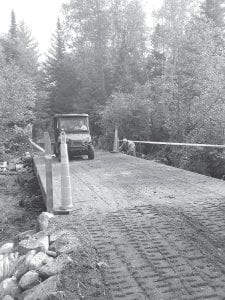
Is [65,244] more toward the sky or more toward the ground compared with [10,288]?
more toward the sky

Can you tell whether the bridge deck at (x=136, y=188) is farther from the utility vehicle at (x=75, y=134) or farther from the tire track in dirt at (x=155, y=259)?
the utility vehicle at (x=75, y=134)

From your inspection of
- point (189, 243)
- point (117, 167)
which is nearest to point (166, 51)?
point (117, 167)

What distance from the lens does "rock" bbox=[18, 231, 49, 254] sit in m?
4.42

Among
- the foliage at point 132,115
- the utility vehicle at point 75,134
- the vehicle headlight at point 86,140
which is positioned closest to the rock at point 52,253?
the utility vehicle at point 75,134

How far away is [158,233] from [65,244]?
1.23 metres

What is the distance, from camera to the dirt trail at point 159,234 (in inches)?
131

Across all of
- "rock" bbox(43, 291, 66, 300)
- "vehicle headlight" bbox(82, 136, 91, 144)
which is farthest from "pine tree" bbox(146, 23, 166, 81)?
"rock" bbox(43, 291, 66, 300)

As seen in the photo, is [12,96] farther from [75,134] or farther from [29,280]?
[29,280]

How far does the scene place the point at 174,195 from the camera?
6.91 meters

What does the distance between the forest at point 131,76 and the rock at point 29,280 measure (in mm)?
13355

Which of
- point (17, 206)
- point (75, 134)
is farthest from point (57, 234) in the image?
point (75, 134)

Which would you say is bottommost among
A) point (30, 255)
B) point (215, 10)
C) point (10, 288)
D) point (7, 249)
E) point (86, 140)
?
point (7, 249)

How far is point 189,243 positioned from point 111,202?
7.98 ft

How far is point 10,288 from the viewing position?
3975mm
